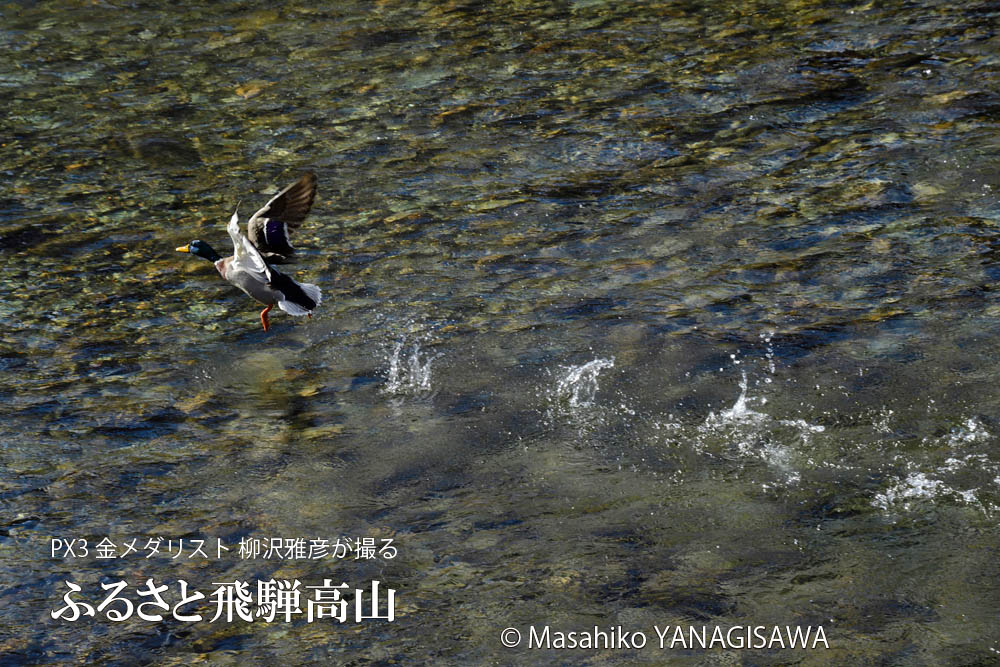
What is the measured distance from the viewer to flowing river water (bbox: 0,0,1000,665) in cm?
619

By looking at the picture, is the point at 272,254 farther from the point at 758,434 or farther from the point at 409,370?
the point at 758,434

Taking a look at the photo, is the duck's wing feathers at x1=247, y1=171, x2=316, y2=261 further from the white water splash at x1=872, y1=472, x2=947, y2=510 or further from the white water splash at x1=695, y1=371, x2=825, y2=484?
the white water splash at x1=872, y1=472, x2=947, y2=510

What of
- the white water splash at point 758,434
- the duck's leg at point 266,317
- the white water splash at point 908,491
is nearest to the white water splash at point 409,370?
the duck's leg at point 266,317

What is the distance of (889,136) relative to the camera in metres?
10.6

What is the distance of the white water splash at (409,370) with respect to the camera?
Answer: 816cm

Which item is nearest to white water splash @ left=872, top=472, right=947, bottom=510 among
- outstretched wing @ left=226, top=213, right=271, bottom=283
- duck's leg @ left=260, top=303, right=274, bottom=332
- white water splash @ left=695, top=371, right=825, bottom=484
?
white water splash @ left=695, top=371, right=825, bottom=484

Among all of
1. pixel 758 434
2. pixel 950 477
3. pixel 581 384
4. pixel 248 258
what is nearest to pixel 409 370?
pixel 581 384

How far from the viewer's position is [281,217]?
7742 mm

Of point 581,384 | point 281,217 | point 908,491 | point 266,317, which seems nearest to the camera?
point 908,491

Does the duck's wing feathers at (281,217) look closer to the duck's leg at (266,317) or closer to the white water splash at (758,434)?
the duck's leg at (266,317)

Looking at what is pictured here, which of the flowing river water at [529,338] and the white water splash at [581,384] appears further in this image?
the white water splash at [581,384]

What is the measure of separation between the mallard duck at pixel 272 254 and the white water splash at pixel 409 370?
704 mm

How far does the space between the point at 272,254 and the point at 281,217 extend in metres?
0.45

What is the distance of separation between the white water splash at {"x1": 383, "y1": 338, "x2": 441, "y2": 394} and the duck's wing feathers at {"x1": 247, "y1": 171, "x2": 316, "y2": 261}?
1079 mm
